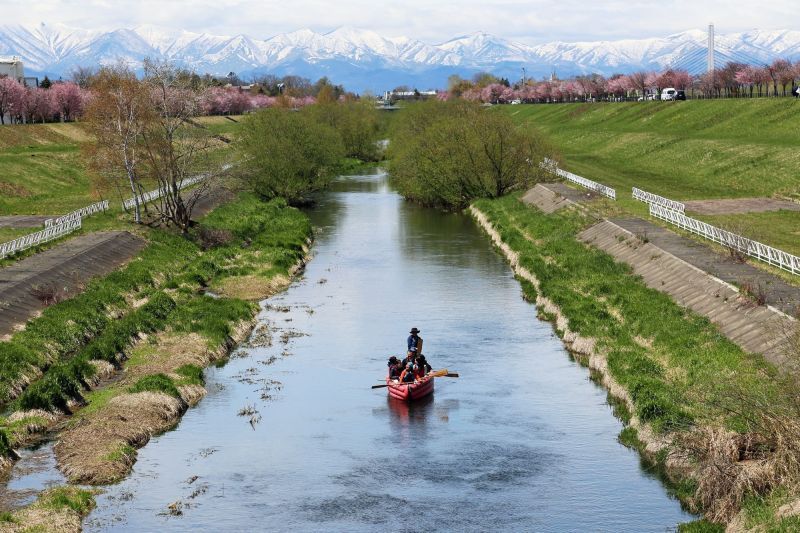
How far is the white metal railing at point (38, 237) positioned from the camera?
60309 mm

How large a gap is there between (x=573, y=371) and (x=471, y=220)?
52.6 meters

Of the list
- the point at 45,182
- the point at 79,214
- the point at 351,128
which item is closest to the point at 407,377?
the point at 79,214

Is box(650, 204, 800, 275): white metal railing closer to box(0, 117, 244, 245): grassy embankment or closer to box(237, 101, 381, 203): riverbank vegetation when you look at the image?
box(0, 117, 244, 245): grassy embankment

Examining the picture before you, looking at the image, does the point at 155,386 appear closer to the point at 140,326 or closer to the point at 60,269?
the point at 140,326

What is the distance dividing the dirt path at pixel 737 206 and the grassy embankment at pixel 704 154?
7.75ft

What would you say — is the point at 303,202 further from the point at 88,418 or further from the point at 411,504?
the point at 411,504

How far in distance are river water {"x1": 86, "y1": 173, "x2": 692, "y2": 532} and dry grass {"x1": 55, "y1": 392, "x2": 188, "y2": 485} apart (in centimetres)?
58

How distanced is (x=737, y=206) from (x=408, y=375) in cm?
4992

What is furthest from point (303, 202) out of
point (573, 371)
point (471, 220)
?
point (573, 371)

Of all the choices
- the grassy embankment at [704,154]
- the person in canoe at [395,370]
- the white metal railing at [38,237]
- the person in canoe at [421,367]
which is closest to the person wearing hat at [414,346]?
the person in canoe at [421,367]

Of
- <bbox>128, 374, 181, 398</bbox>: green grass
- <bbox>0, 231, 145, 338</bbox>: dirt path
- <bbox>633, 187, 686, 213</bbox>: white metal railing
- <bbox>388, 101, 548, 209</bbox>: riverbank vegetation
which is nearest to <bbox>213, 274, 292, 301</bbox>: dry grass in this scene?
<bbox>0, 231, 145, 338</bbox>: dirt path

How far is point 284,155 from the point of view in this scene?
105 metres

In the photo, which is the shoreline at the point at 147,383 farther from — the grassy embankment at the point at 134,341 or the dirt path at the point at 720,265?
the dirt path at the point at 720,265

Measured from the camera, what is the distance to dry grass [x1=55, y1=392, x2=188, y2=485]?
108 feet
